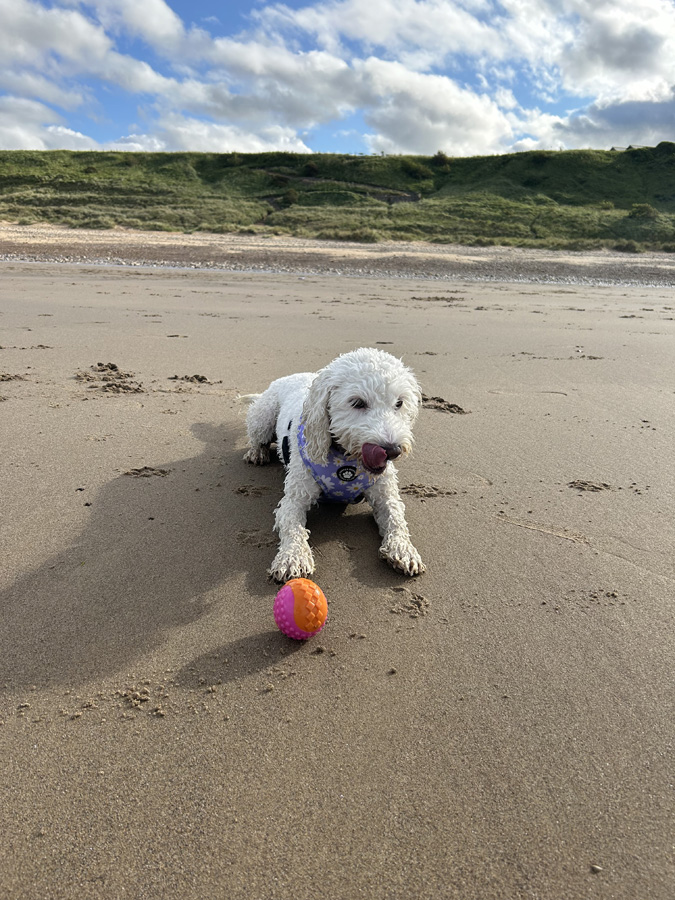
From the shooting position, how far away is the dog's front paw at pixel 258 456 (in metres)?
4.59

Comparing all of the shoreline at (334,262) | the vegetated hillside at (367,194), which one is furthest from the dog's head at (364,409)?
the vegetated hillside at (367,194)

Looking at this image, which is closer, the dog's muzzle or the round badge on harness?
the dog's muzzle

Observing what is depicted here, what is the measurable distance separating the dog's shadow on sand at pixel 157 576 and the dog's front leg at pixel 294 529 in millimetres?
119

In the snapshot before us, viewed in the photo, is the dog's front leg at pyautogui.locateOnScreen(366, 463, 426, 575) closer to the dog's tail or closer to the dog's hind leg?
the dog's hind leg

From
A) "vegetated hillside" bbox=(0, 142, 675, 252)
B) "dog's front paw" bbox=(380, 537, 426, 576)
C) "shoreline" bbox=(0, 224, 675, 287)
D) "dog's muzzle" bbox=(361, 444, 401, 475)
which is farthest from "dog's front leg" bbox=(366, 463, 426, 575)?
"vegetated hillside" bbox=(0, 142, 675, 252)

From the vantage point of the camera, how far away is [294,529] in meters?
3.31

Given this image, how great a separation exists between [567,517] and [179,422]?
3436 millimetres

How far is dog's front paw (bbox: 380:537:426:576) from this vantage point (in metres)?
3.12

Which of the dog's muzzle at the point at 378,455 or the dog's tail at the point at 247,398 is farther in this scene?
the dog's tail at the point at 247,398

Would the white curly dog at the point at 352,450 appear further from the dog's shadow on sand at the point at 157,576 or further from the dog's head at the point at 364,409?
the dog's shadow on sand at the point at 157,576

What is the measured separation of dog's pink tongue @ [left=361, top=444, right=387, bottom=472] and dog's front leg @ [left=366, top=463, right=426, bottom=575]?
0.96ft

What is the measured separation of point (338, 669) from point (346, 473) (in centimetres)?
125

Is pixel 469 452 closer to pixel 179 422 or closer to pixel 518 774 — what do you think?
pixel 179 422

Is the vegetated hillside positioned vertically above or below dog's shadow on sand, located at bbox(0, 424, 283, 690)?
above
